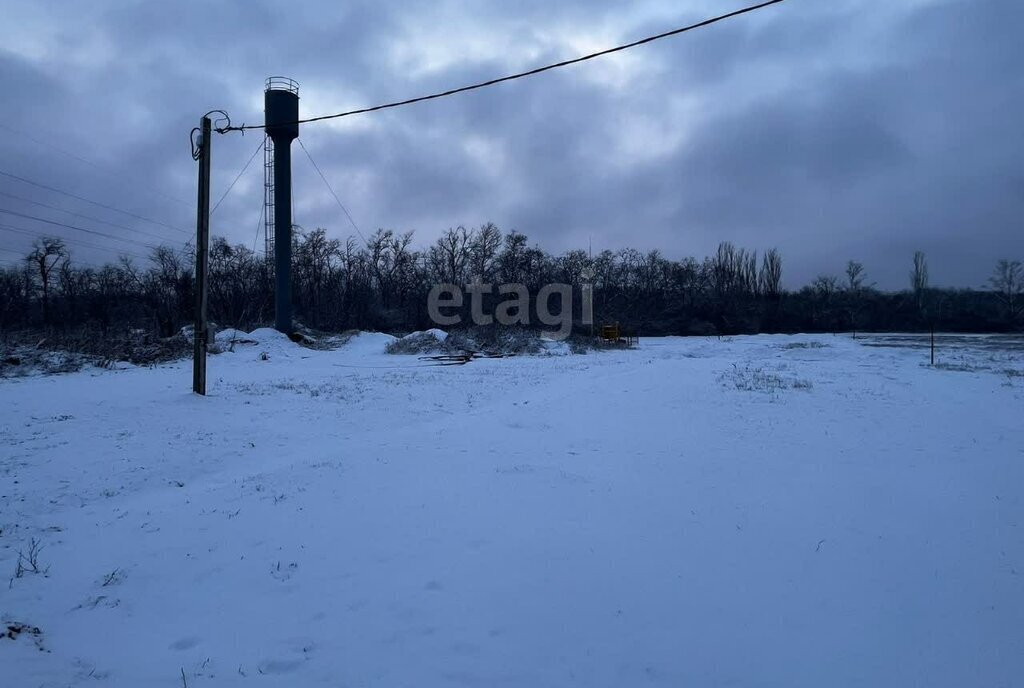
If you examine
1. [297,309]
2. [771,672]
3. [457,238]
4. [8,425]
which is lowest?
[771,672]

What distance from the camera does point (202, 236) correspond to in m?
12.4

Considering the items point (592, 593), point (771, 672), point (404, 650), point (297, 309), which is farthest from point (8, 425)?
point (297, 309)

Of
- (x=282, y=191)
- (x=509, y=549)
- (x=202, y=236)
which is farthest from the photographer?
(x=282, y=191)

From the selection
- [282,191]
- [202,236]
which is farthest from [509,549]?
[282,191]

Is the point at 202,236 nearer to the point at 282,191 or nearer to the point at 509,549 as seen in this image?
the point at 509,549

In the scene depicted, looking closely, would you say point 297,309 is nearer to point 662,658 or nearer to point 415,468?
point 415,468

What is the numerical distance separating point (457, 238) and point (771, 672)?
6658cm

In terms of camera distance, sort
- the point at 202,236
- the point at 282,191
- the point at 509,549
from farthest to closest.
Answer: the point at 282,191
the point at 202,236
the point at 509,549

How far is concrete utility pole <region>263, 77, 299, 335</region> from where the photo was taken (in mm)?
34344

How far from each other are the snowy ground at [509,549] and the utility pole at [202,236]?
2232 millimetres

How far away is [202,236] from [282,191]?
24743 mm

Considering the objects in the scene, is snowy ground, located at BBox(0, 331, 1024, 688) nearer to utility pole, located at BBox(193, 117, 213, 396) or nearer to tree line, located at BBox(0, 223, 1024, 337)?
utility pole, located at BBox(193, 117, 213, 396)

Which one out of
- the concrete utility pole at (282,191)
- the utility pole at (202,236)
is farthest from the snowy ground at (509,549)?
the concrete utility pole at (282,191)

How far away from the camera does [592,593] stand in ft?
14.4
